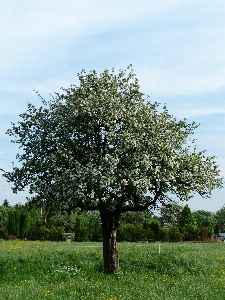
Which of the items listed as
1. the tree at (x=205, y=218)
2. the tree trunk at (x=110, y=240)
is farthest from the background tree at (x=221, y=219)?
the tree trunk at (x=110, y=240)

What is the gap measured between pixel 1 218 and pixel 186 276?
73.5 m

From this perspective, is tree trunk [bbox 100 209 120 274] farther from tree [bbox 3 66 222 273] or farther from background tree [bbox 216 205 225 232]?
background tree [bbox 216 205 225 232]

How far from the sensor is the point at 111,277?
67.4 feet

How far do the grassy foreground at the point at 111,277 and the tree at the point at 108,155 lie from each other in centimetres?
209

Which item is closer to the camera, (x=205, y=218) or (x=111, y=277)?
(x=111, y=277)

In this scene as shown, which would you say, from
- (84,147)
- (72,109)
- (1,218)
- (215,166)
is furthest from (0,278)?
(1,218)

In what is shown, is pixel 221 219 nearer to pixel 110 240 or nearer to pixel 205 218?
pixel 205 218

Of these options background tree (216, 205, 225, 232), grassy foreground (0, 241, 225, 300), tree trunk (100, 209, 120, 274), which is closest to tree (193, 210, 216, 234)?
background tree (216, 205, 225, 232)

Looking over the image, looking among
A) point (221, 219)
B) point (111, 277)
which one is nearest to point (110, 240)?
point (111, 277)

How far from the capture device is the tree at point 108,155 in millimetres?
19016

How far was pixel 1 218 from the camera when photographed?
89.9m

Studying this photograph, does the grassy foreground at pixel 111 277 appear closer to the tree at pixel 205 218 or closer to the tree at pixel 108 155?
the tree at pixel 108 155

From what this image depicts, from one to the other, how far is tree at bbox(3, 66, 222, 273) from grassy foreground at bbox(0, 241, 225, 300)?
2.09 meters

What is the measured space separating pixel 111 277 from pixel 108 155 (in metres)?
6.16
